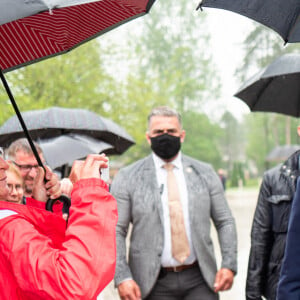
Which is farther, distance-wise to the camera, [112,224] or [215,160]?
[215,160]

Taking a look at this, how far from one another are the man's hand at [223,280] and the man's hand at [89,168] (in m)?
2.31

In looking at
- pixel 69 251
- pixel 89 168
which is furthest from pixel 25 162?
pixel 69 251

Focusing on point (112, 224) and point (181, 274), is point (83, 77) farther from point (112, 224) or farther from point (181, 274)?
point (112, 224)

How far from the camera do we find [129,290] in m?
4.12

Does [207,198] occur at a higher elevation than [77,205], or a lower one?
lower

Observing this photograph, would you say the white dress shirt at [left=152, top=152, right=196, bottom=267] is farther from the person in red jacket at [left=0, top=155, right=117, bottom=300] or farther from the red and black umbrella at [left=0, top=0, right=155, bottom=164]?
the person in red jacket at [left=0, top=155, right=117, bottom=300]

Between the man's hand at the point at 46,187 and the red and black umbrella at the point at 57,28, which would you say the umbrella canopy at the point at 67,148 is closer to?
the red and black umbrella at the point at 57,28

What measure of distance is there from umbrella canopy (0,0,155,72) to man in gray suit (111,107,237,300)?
1669 millimetres

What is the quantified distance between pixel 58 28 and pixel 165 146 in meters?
1.98

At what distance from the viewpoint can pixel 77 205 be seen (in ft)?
6.70

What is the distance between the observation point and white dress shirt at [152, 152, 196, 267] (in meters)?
4.23

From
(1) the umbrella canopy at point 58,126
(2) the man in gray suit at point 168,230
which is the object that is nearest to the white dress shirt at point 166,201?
(2) the man in gray suit at point 168,230

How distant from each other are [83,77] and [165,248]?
588 inches

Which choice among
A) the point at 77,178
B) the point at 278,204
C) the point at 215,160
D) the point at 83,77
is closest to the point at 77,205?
the point at 77,178
